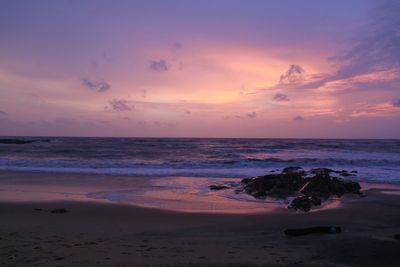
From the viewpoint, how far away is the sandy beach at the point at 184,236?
21.4ft

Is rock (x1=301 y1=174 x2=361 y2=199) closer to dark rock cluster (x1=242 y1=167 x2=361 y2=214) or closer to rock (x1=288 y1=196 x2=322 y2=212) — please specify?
dark rock cluster (x1=242 y1=167 x2=361 y2=214)

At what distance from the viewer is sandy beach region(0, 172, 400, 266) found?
654 centimetres

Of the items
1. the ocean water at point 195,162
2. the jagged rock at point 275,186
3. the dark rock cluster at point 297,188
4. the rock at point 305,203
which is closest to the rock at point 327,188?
the dark rock cluster at point 297,188

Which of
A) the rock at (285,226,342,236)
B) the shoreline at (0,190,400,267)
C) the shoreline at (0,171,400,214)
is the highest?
the rock at (285,226,342,236)

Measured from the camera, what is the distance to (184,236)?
833 cm

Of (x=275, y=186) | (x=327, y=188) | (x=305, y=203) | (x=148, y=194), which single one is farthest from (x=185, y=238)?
(x=327, y=188)

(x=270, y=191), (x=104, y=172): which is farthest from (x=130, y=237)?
(x=104, y=172)

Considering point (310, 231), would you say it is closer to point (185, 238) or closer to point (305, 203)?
point (185, 238)

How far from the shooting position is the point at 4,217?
10.1 meters

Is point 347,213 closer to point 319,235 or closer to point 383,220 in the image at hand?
point 383,220

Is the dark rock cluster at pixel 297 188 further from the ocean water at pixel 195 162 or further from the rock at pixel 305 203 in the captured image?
the ocean water at pixel 195 162

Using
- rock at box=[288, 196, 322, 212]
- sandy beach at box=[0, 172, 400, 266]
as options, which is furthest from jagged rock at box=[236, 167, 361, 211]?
sandy beach at box=[0, 172, 400, 266]

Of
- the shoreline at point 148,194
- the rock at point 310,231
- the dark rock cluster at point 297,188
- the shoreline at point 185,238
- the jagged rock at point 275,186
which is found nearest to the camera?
the shoreline at point 185,238

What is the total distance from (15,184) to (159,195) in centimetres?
722
